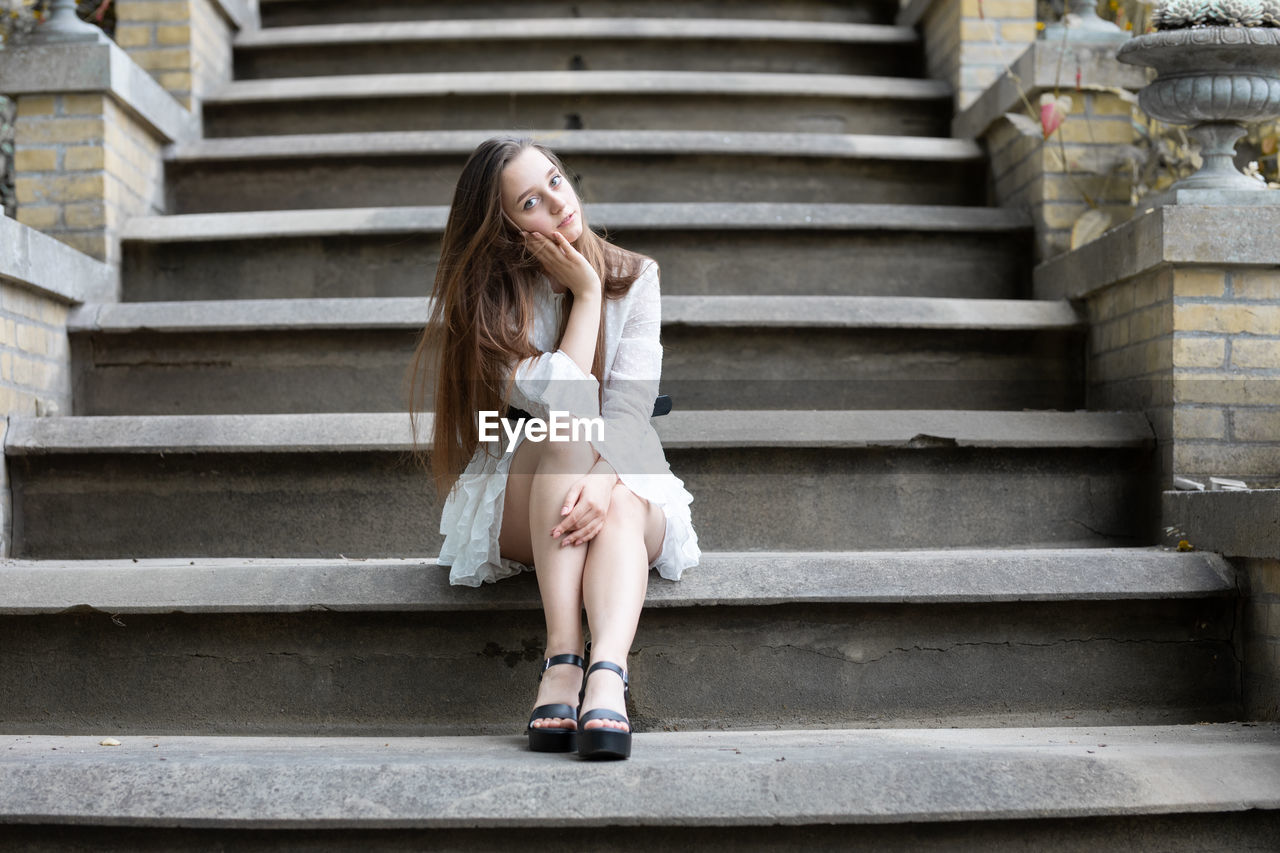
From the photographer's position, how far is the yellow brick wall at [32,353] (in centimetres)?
237

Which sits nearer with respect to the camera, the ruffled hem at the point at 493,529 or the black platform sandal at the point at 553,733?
the black platform sandal at the point at 553,733

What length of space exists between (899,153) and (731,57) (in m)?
0.90

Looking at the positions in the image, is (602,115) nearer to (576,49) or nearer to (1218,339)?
(576,49)

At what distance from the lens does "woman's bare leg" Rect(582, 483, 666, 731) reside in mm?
1690

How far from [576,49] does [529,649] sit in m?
2.60

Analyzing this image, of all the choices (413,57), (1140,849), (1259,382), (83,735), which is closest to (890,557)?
(1140,849)

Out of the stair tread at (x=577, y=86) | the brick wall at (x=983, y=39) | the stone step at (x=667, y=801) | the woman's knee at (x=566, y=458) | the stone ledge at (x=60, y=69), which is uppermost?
the brick wall at (x=983, y=39)

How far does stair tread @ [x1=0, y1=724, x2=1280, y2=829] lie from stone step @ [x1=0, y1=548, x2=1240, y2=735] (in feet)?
0.99

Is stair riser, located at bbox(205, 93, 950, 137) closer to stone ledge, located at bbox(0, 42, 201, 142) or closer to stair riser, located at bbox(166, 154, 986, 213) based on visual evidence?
stair riser, located at bbox(166, 154, 986, 213)

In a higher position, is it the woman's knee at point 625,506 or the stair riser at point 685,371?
the stair riser at point 685,371

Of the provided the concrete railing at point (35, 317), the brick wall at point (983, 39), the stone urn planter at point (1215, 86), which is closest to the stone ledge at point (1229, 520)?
the stone urn planter at point (1215, 86)

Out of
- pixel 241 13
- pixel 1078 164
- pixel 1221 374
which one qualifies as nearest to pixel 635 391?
pixel 1221 374

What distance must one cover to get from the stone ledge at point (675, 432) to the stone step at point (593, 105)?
4.99 feet

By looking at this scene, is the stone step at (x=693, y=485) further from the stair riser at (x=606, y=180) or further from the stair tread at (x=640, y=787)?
the stair riser at (x=606, y=180)
